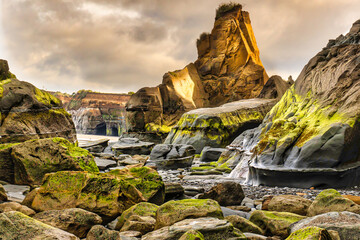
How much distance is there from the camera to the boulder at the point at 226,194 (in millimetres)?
7289

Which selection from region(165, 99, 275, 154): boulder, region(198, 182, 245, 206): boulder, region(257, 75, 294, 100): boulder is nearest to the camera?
region(198, 182, 245, 206): boulder

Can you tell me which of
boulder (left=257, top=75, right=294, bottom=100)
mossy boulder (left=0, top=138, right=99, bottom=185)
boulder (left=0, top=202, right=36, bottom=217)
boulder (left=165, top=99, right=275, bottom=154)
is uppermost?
boulder (left=257, top=75, right=294, bottom=100)

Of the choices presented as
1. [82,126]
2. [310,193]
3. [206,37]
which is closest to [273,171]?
[310,193]

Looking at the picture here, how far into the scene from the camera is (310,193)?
28.4ft

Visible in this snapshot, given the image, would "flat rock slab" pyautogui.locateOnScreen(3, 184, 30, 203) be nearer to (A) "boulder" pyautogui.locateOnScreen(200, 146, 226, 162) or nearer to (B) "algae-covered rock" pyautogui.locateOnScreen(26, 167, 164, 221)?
(B) "algae-covered rock" pyautogui.locateOnScreen(26, 167, 164, 221)

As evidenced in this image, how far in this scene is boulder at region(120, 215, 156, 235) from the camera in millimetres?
4672

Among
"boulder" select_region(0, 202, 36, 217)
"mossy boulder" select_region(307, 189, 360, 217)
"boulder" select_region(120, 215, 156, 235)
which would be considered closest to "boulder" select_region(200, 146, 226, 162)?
"mossy boulder" select_region(307, 189, 360, 217)

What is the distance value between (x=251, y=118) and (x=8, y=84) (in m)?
20.0

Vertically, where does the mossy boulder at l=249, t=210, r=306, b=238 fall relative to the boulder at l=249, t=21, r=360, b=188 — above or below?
below

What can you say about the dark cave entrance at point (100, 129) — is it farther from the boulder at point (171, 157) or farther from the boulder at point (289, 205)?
the boulder at point (289, 205)

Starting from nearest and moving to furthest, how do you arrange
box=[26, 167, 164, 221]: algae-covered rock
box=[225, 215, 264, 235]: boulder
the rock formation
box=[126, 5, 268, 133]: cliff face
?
1. box=[225, 215, 264, 235]: boulder
2. box=[26, 167, 164, 221]: algae-covered rock
3. the rock formation
4. box=[126, 5, 268, 133]: cliff face

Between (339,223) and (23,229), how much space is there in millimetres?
4122

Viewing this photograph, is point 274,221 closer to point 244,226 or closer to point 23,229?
point 244,226

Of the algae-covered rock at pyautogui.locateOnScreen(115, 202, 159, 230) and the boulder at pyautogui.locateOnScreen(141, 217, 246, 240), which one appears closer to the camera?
the boulder at pyautogui.locateOnScreen(141, 217, 246, 240)
